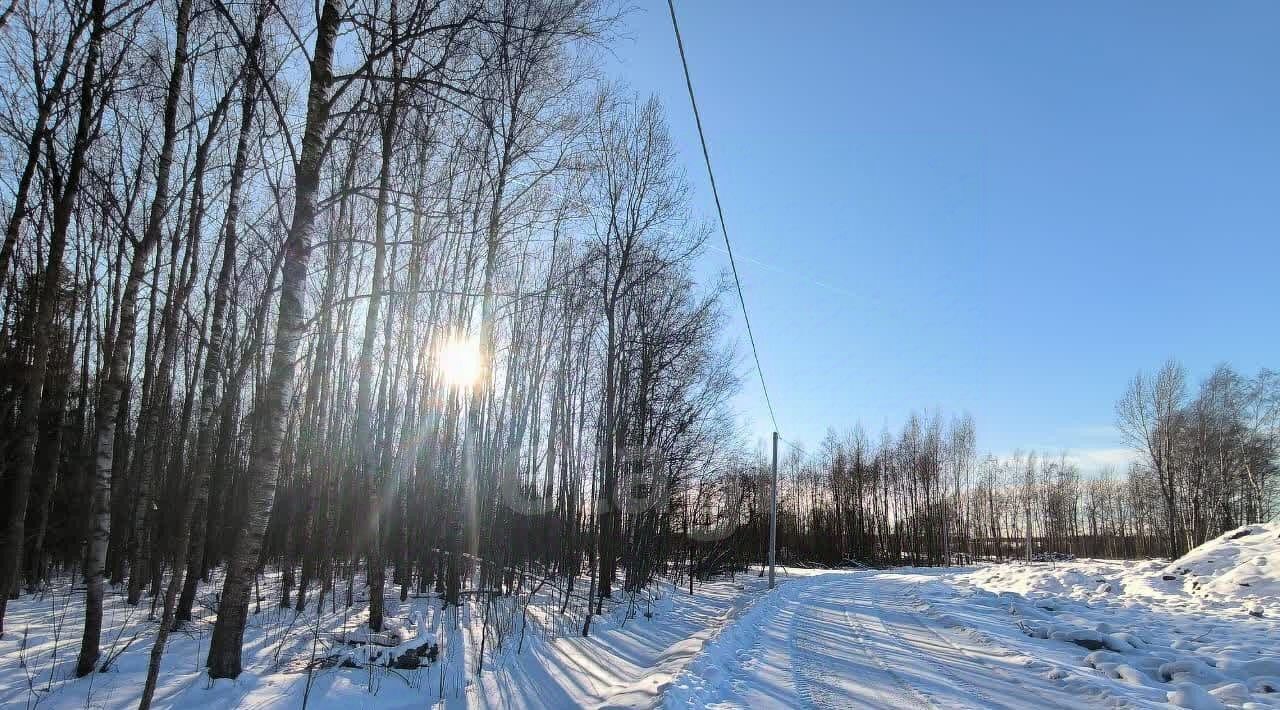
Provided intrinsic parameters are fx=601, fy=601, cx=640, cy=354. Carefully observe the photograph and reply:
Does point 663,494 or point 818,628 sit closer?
point 818,628

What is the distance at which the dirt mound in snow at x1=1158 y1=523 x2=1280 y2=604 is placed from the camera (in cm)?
1327

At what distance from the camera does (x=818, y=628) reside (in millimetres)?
10156

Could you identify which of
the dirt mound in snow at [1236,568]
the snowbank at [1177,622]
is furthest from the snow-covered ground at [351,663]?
the dirt mound in snow at [1236,568]

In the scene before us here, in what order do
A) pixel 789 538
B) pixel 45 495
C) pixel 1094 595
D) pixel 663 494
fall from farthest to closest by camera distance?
pixel 789 538
pixel 663 494
pixel 1094 595
pixel 45 495

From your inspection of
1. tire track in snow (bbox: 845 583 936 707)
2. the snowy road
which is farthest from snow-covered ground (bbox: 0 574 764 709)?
tire track in snow (bbox: 845 583 936 707)

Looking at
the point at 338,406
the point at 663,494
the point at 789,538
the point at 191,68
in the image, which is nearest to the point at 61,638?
the point at 191,68

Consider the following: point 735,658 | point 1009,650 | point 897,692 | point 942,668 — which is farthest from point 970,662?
point 735,658

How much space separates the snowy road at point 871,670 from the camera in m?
5.34

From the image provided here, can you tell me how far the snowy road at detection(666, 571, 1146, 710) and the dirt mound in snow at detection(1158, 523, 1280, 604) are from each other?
7.30 metres

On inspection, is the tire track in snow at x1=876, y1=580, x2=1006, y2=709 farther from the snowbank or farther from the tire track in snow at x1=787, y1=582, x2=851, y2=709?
the snowbank

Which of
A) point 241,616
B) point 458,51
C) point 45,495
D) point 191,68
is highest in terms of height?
point 191,68

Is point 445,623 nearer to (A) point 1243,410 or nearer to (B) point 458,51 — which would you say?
(B) point 458,51

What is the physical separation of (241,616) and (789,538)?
43614mm

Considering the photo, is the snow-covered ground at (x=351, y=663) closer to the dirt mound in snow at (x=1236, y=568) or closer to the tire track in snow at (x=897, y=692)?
the tire track in snow at (x=897, y=692)
